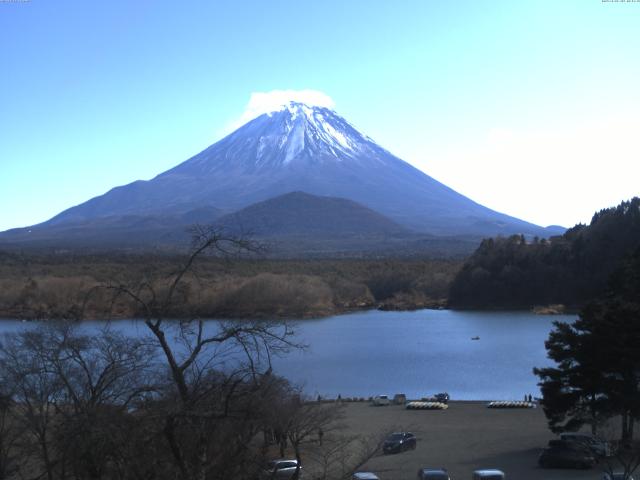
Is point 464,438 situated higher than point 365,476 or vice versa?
point 365,476

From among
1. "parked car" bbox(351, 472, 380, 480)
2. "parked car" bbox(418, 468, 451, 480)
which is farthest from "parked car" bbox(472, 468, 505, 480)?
"parked car" bbox(351, 472, 380, 480)

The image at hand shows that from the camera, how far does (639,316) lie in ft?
35.3

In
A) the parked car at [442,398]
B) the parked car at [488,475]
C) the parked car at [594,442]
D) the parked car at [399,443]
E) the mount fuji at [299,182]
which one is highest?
the mount fuji at [299,182]

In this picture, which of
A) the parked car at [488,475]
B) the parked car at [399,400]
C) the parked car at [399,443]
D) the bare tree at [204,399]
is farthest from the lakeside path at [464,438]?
the bare tree at [204,399]

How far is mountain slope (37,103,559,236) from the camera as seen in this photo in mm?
101062

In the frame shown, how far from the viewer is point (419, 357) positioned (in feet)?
77.0

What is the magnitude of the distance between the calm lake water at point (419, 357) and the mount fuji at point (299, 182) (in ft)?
202

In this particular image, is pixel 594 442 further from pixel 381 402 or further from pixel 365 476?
pixel 381 402

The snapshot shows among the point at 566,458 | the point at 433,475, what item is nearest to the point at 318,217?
the point at 566,458

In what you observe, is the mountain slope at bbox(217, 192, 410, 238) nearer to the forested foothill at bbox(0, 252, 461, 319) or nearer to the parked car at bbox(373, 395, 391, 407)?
the forested foothill at bbox(0, 252, 461, 319)

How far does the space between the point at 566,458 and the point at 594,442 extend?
51 cm

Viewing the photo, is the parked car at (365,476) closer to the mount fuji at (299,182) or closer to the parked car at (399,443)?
the parked car at (399,443)

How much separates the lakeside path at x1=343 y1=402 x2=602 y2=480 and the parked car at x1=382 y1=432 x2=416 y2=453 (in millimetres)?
103

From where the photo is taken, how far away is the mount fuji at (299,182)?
9875 centimetres
